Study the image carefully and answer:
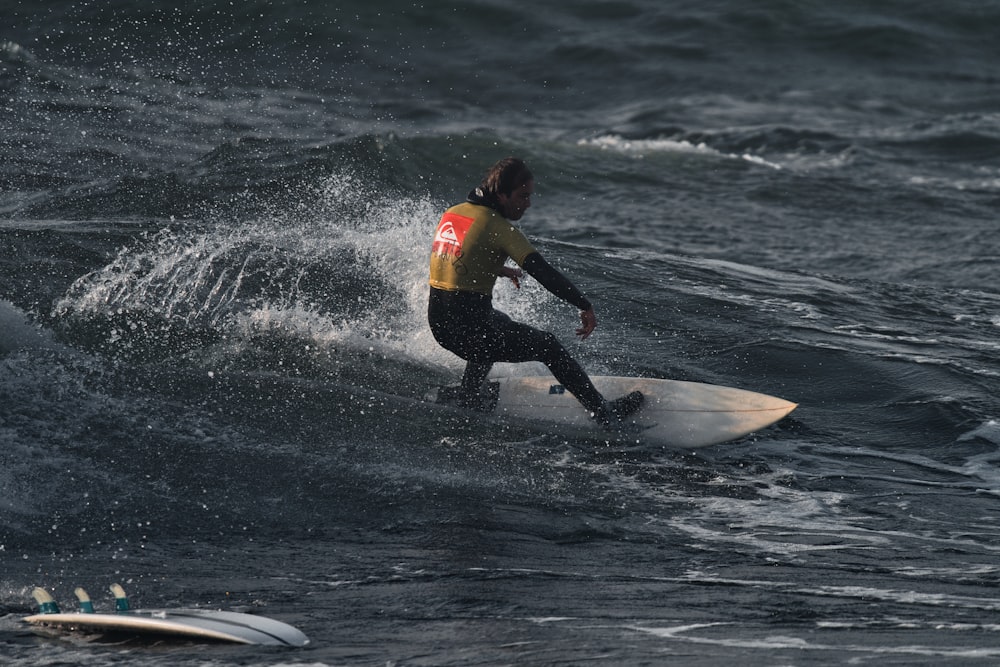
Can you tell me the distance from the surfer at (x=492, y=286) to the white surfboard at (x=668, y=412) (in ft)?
0.43


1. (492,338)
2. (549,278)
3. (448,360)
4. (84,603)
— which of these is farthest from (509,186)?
(84,603)

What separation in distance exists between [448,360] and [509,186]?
7.90ft

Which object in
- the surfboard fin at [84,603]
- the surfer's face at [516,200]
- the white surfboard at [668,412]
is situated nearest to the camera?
the surfboard fin at [84,603]

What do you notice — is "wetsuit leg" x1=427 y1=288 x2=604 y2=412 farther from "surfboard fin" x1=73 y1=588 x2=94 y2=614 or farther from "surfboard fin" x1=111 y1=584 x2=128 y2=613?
"surfboard fin" x1=73 y1=588 x2=94 y2=614

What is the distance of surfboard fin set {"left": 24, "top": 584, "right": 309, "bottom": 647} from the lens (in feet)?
17.7

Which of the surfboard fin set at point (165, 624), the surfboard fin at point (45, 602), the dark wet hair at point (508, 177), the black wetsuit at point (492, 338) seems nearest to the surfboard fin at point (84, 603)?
the surfboard fin set at point (165, 624)

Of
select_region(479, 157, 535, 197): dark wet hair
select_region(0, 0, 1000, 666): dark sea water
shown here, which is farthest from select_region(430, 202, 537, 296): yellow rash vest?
select_region(0, 0, 1000, 666): dark sea water

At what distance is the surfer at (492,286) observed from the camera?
7.90 meters

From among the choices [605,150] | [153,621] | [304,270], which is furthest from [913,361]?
[605,150]

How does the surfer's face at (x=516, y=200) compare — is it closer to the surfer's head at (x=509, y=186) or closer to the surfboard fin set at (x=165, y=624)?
the surfer's head at (x=509, y=186)

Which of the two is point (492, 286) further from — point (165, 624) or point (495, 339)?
point (165, 624)

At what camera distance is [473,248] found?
8031 millimetres

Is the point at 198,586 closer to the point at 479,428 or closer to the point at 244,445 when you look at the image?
the point at 244,445

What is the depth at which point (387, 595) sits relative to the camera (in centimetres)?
612
